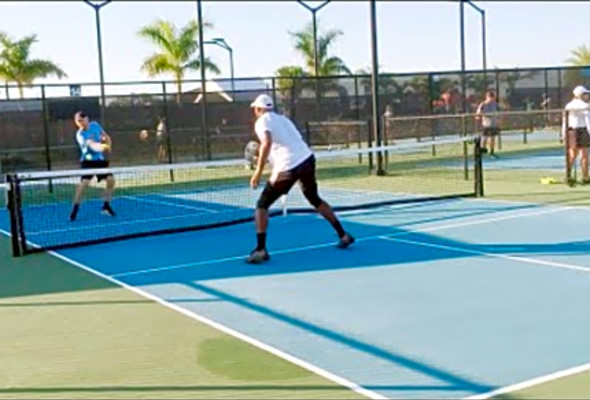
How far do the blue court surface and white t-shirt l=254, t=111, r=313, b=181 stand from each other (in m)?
0.98

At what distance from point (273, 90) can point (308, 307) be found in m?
17.3

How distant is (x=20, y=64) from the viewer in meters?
36.9

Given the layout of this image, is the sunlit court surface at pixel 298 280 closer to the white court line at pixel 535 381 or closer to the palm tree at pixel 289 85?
the white court line at pixel 535 381

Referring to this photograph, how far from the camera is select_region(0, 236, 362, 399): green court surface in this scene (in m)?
4.50

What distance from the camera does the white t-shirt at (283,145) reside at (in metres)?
8.07

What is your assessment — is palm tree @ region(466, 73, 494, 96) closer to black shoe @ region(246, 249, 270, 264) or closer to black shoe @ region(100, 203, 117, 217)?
black shoe @ region(100, 203, 117, 217)

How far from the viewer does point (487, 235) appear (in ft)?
30.2

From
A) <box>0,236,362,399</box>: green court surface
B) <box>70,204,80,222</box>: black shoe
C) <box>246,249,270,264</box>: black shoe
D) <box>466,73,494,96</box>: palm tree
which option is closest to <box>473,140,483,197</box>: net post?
<box>246,249,270,264</box>: black shoe

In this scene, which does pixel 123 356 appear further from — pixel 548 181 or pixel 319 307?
pixel 548 181

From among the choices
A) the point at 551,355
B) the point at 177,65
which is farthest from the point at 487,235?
the point at 177,65

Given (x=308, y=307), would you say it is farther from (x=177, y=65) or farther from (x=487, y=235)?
(x=177, y=65)

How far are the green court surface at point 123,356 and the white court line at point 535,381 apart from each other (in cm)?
67

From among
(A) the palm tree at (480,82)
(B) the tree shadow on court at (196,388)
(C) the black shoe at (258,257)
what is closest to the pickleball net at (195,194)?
(C) the black shoe at (258,257)

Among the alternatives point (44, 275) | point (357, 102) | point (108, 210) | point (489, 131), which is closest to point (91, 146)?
point (108, 210)
